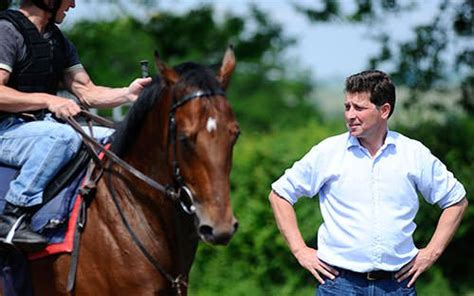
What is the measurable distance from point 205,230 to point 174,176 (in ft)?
1.35

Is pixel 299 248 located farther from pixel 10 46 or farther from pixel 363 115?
pixel 10 46

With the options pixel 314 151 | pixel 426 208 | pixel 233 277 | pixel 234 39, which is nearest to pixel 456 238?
pixel 426 208

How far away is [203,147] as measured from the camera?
494 cm

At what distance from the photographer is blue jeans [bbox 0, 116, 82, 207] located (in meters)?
5.62

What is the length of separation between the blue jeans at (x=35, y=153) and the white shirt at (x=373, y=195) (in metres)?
1.34

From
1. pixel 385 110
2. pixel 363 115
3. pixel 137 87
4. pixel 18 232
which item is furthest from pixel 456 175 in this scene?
pixel 18 232

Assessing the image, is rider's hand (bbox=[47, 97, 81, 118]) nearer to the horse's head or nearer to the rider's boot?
the rider's boot

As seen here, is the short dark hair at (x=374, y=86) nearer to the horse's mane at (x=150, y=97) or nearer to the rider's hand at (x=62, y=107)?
the horse's mane at (x=150, y=97)

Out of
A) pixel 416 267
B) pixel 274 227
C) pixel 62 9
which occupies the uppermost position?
pixel 62 9

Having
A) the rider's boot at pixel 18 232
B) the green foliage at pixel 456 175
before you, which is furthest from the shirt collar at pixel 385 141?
the green foliage at pixel 456 175

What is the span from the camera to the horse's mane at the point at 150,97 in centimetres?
513

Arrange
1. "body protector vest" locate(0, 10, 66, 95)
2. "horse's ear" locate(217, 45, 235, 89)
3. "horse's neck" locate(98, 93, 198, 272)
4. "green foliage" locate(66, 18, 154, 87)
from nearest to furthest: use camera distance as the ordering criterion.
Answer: "horse's ear" locate(217, 45, 235, 89)
"horse's neck" locate(98, 93, 198, 272)
"body protector vest" locate(0, 10, 66, 95)
"green foliage" locate(66, 18, 154, 87)

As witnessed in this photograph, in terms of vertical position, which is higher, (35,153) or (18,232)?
(35,153)

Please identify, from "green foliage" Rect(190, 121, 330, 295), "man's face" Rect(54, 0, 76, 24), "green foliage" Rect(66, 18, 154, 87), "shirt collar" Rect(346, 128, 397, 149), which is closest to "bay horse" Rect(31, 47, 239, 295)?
"shirt collar" Rect(346, 128, 397, 149)
